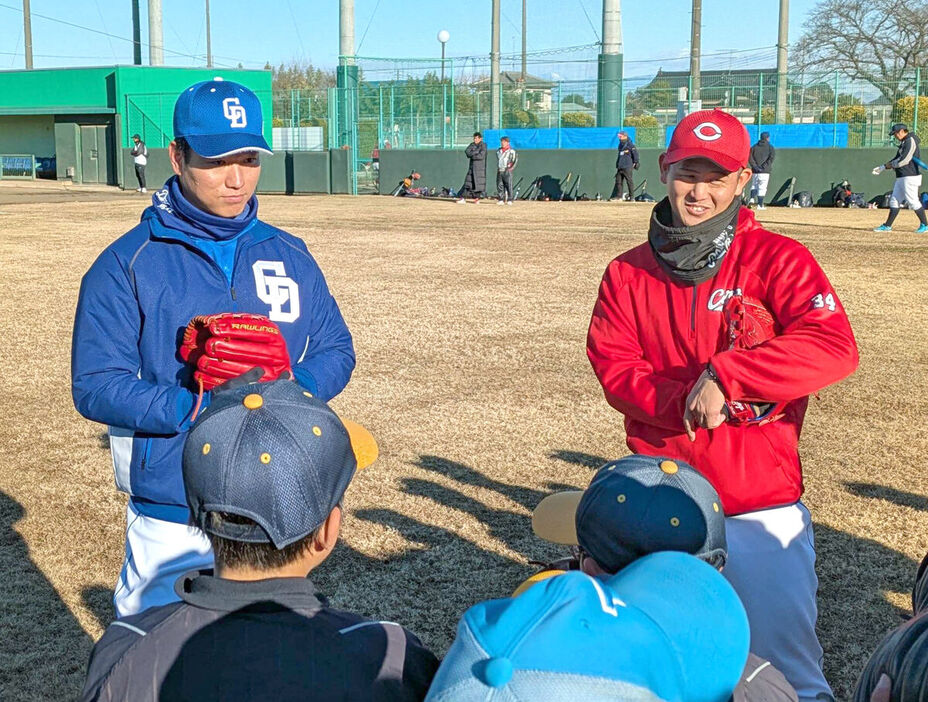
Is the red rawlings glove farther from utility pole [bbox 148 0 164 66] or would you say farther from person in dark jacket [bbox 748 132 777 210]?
utility pole [bbox 148 0 164 66]

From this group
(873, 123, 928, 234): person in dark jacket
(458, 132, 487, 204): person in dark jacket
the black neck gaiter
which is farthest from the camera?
(458, 132, 487, 204): person in dark jacket

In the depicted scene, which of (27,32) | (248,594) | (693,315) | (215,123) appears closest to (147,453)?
(215,123)

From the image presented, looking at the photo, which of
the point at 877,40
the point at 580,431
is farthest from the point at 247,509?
the point at 877,40

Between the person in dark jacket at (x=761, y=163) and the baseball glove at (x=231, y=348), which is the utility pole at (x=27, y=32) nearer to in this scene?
the person in dark jacket at (x=761, y=163)

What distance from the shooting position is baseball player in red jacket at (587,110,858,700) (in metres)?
2.99

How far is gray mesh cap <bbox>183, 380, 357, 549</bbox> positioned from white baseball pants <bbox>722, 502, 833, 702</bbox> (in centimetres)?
148

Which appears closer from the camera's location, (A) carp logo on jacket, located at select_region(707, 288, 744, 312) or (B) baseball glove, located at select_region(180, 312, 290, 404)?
(B) baseball glove, located at select_region(180, 312, 290, 404)

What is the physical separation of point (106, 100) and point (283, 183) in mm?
11017

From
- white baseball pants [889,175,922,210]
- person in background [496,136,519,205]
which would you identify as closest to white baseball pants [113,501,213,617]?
white baseball pants [889,175,922,210]

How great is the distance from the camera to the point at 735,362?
9.68 feet

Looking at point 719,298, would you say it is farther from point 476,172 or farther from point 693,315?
point 476,172

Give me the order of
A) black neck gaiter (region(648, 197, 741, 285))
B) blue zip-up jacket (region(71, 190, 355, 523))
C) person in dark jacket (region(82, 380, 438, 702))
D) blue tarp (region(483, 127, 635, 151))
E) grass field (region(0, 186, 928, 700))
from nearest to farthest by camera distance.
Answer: person in dark jacket (region(82, 380, 438, 702)) < blue zip-up jacket (region(71, 190, 355, 523)) < black neck gaiter (region(648, 197, 741, 285)) < grass field (region(0, 186, 928, 700)) < blue tarp (region(483, 127, 635, 151))

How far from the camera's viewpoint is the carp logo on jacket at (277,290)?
3.21 metres

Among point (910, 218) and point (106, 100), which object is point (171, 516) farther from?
point (106, 100)
